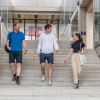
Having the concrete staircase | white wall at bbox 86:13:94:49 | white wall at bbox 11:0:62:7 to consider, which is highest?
white wall at bbox 11:0:62:7

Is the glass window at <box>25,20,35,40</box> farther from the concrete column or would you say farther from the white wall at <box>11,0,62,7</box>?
the concrete column

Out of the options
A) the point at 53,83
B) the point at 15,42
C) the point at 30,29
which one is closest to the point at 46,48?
the point at 15,42

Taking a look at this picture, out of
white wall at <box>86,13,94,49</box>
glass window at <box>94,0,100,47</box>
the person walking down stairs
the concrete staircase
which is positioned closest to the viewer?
the concrete staircase

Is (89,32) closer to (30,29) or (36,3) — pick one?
(36,3)

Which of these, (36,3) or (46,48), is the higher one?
(36,3)

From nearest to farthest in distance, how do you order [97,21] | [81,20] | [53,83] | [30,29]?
[53,83] < [97,21] < [81,20] < [30,29]

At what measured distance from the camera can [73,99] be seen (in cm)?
427

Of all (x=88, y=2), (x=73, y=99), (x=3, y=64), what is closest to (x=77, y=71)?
(x=73, y=99)

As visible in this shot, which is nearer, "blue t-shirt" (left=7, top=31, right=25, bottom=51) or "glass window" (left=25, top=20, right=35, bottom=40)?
"blue t-shirt" (left=7, top=31, right=25, bottom=51)

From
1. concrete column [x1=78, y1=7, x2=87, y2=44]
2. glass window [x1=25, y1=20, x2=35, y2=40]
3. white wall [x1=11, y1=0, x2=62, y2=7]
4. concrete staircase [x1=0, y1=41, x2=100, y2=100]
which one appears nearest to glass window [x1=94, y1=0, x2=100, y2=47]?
concrete staircase [x1=0, y1=41, x2=100, y2=100]

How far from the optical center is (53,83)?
531 centimetres

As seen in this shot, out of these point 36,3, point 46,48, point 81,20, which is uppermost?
point 36,3

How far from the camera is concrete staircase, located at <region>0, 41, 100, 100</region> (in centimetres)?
443

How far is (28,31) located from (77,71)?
61.3ft
